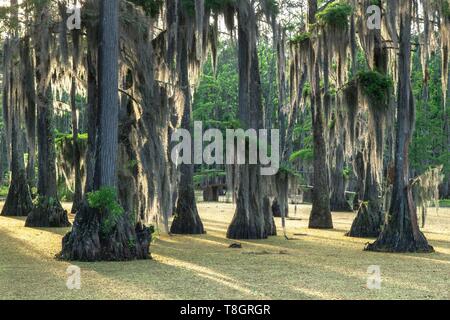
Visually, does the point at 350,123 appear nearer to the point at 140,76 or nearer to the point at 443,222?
the point at 140,76

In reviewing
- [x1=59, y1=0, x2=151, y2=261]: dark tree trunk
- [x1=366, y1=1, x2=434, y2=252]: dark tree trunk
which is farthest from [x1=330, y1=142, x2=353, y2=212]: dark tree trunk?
[x1=59, y1=0, x2=151, y2=261]: dark tree trunk

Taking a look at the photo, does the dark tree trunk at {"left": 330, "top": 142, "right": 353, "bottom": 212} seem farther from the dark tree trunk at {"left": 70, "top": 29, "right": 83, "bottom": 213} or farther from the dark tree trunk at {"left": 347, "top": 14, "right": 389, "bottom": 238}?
the dark tree trunk at {"left": 347, "top": 14, "right": 389, "bottom": 238}

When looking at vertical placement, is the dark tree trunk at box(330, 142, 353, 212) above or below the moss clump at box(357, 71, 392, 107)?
below

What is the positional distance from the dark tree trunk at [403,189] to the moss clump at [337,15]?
3.13 meters

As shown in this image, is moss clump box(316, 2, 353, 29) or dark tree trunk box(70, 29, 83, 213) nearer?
dark tree trunk box(70, 29, 83, 213)

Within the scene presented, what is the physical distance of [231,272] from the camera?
497 inches

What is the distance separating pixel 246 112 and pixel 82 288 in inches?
454

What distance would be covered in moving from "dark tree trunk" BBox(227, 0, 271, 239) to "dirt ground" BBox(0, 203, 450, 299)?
0.69m

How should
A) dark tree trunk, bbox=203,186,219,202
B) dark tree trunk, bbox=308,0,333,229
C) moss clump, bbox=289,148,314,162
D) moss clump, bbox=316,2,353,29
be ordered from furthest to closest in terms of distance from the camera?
dark tree trunk, bbox=203,186,219,202
moss clump, bbox=289,148,314,162
dark tree trunk, bbox=308,0,333,229
moss clump, bbox=316,2,353,29

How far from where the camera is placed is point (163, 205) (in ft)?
52.6

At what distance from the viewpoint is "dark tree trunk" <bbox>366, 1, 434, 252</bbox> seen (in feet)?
55.2

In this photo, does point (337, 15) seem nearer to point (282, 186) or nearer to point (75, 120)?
point (282, 186)

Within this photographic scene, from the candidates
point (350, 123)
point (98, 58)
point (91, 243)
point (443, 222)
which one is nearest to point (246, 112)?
point (350, 123)

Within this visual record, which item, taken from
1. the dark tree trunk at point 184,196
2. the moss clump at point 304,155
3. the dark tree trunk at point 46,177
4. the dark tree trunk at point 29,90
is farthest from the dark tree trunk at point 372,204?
the moss clump at point 304,155
